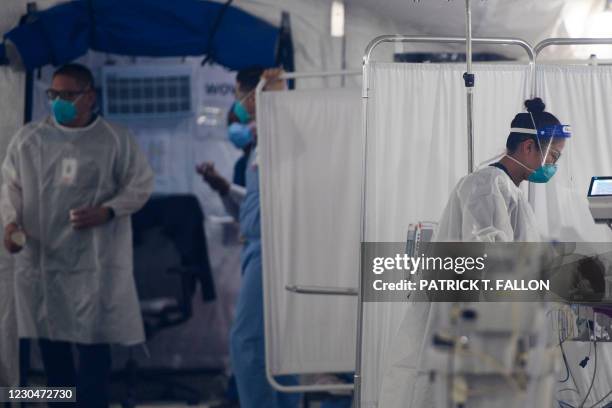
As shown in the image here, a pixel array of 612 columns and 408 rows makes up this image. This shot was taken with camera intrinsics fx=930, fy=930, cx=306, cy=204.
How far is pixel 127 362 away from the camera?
14.8ft

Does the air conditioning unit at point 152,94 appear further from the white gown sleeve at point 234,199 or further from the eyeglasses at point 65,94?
the eyeglasses at point 65,94

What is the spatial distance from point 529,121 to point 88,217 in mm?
1934

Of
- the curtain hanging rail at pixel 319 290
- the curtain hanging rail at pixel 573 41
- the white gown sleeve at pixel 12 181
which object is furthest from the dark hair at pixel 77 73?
the curtain hanging rail at pixel 573 41

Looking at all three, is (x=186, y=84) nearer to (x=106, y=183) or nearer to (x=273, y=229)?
(x=106, y=183)

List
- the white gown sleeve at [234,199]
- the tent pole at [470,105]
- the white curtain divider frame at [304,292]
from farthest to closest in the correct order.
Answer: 1. the white gown sleeve at [234,199]
2. the white curtain divider frame at [304,292]
3. the tent pole at [470,105]

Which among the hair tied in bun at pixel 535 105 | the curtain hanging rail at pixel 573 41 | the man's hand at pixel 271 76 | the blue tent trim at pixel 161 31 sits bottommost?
the hair tied in bun at pixel 535 105

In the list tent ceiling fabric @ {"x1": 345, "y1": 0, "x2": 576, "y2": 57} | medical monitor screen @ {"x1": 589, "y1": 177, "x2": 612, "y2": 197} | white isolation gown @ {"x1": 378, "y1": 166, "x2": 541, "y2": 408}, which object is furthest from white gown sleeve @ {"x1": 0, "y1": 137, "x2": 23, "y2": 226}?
medical monitor screen @ {"x1": 589, "y1": 177, "x2": 612, "y2": 197}

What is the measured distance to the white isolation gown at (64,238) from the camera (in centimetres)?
400

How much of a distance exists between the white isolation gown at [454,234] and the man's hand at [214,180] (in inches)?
67.3

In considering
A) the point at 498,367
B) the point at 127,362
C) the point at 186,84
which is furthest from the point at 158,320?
the point at 498,367

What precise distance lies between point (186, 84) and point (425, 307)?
7.91ft

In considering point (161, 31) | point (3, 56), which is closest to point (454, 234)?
point (161, 31)

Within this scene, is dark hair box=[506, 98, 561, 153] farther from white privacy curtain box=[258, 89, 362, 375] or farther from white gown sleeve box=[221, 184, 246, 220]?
white gown sleeve box=[221, 184, 246, 220]

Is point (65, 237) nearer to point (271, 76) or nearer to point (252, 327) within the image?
point (252, 327)
